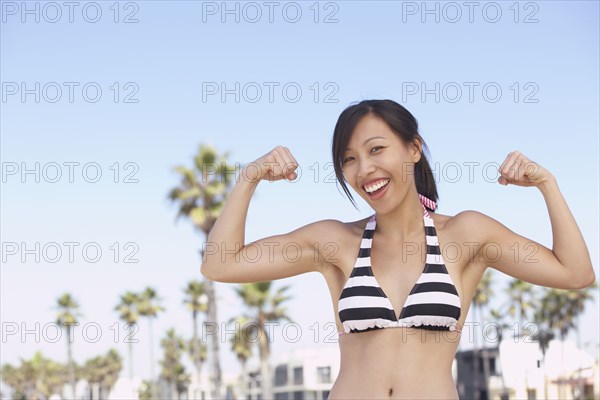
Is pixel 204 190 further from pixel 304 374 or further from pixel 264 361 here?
pixel 304 374

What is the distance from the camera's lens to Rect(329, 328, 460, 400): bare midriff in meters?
3.28

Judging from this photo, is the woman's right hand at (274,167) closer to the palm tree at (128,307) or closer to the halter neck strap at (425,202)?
the halter neck strap at (425,202)

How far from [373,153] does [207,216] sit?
124 ft

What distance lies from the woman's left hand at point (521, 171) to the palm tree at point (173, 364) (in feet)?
361

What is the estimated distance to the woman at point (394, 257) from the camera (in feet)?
10.8

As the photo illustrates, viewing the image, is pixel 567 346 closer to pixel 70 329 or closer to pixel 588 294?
pixel 588 294

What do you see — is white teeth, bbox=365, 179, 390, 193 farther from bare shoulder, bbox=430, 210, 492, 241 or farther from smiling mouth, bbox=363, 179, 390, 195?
bare shoulder, bbox=430, 210, 492, 241

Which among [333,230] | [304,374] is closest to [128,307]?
[304,374]

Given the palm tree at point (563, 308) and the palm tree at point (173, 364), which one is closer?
the palm tree at point (563, 308)

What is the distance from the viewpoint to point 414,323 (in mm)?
3266

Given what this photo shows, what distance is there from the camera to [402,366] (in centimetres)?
329

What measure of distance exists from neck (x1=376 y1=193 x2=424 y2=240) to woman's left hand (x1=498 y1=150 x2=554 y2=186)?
13.5 inches

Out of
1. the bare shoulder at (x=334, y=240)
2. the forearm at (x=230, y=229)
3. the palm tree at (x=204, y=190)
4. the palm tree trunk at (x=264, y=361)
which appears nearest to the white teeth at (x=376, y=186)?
the bare shoulder at (x=334, y=240)

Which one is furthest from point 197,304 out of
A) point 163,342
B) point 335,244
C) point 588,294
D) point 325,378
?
point 335,244
